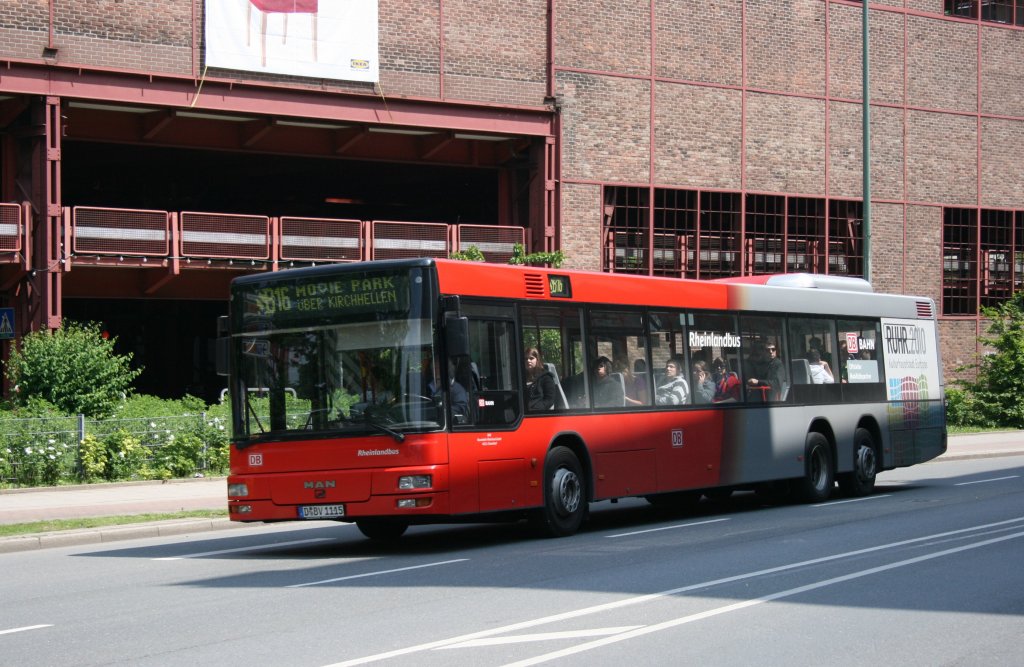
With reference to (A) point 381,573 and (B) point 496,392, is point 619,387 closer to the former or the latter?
(B) point 496,392

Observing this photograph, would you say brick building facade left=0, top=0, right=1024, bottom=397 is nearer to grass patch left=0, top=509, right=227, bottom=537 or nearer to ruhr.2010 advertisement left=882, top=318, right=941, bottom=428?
grass patch left=0, top=509, right=227, bottom=537

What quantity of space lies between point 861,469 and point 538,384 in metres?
8.05

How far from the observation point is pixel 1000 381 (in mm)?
39906

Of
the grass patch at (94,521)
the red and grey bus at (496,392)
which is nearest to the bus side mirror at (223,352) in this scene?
the red and grey bus at (496,392)

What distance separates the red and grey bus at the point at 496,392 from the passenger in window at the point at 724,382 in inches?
1.0

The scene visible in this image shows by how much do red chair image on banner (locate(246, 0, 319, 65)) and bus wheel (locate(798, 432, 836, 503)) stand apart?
17169 millimetres

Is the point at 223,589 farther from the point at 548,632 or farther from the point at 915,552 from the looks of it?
the point at 915,552

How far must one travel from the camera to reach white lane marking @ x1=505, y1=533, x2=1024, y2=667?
26.1ft

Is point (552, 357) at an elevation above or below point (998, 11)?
below

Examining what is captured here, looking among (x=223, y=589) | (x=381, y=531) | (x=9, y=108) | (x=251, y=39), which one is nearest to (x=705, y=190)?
(x=251, y=39)

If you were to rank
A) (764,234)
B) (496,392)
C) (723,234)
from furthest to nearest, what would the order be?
(764,234), (723,234), (496,392)

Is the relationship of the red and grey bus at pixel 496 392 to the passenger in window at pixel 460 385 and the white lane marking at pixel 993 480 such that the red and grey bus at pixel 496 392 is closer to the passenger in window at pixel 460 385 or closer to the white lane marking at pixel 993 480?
the passenger in window at pixel 460 385

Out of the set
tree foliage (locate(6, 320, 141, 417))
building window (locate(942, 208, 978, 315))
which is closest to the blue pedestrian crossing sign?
tree foliage (locate(6, 320, 141, 417))

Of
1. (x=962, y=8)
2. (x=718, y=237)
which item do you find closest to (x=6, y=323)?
(x=718, y=237)
